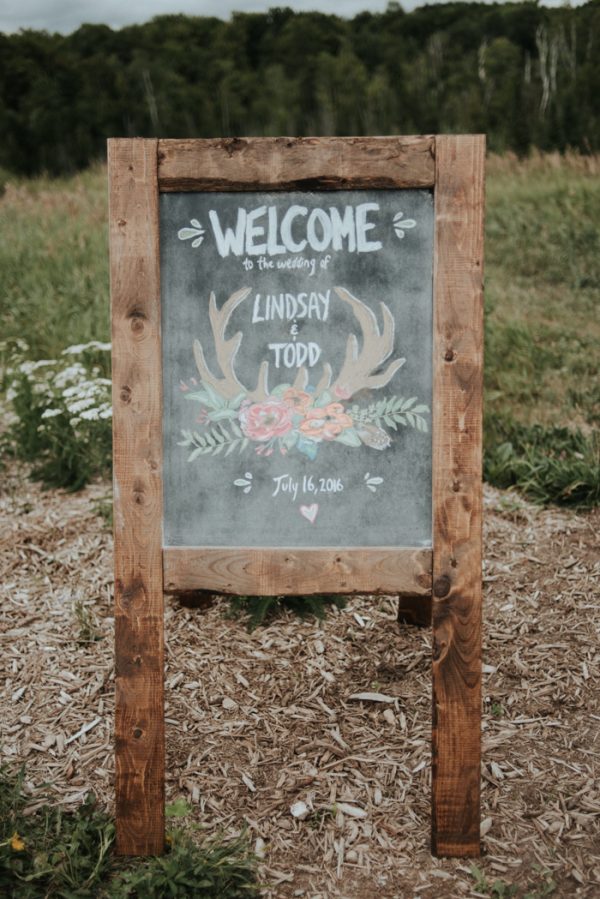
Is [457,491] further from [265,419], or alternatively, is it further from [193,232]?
[193,232]

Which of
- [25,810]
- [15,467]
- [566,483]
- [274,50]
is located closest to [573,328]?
[566,483]

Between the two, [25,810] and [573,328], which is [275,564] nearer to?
[25,810]

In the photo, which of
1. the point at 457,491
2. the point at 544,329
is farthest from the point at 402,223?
the point at 544,329

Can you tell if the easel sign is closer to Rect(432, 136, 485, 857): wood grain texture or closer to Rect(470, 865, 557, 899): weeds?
Rect(432, 136, 485, 857): wood grain texture

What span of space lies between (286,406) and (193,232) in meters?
0.53

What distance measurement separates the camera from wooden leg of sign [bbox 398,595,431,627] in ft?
12.0

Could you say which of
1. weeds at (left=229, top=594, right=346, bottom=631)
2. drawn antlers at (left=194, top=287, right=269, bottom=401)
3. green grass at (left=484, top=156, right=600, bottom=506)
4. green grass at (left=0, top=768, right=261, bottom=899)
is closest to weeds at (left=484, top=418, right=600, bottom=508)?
green grass at (left=484, top=156, right=600, bottom=506)

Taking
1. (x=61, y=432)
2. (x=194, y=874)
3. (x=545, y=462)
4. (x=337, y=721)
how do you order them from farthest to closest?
1. (x=61, y=432)
2. (x=545, y=462)
3. (x=337, y=721)
4. (x=194, y=874)

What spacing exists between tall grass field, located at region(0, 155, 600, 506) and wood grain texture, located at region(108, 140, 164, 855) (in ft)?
7.01

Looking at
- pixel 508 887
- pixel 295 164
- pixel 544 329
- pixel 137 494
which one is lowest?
pixel 508 887

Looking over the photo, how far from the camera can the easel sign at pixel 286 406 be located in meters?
2.35

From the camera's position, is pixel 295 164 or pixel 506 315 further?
pixel 506 315

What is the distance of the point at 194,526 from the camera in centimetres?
245

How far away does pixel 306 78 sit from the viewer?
21312 mm
